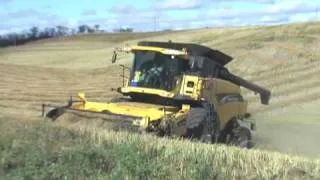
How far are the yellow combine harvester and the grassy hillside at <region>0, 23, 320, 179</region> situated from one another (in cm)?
120

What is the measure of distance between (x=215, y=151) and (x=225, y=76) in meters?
9.68

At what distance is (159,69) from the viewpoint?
1842 centimetres

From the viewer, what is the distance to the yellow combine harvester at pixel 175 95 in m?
17.4

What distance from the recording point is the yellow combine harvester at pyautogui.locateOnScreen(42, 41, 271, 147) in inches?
684

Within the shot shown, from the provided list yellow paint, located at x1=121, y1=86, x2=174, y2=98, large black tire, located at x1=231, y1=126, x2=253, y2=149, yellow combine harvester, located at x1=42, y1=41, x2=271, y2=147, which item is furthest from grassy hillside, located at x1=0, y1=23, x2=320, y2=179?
yellow paint, located at x1=121, y1=86, x2=174, y2=98

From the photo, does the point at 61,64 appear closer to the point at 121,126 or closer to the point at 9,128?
the point at 121,126

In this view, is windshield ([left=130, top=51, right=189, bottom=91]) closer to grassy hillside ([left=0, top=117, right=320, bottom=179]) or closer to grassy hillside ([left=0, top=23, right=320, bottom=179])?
grassy hillside ([left=0, top=23, right=320, bottom=179])

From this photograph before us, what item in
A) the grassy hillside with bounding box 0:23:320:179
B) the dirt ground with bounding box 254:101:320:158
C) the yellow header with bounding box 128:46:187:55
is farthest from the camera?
the dirt ground with bounding box 254:101:320:158

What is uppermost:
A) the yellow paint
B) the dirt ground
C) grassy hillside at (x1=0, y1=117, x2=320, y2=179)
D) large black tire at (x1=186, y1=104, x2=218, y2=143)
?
grassy hillside at (x1=0, y1=117, x2=320, y2=179)

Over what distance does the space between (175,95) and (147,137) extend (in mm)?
5013

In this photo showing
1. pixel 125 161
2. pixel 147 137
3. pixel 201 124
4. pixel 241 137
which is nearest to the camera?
pixel 125 161

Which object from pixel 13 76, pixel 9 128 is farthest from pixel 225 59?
pixel 13 76

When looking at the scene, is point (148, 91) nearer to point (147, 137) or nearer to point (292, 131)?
point (147, 137)

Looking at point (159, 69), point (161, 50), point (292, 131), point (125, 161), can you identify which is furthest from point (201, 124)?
point (292, 131)
